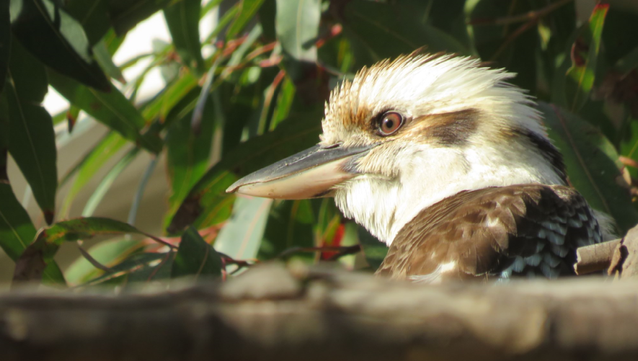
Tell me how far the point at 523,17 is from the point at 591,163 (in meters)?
0.57

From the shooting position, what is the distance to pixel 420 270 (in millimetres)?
956

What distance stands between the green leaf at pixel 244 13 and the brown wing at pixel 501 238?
101 centimetres

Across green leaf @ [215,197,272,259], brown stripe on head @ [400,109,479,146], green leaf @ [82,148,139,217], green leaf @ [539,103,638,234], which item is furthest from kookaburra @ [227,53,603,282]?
green leaf @ [82,148,139,217]

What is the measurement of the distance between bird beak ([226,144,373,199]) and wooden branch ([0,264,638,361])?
3.51ft

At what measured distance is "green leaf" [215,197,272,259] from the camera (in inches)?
66.7

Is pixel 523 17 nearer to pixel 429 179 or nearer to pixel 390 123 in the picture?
pixel 390 123

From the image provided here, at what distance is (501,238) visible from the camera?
94 centimetres

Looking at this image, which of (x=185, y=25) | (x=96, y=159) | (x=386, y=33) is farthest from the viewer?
(x=96, y=159)

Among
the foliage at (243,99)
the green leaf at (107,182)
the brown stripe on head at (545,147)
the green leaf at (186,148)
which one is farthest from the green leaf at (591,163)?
the green leaf at (107,182)

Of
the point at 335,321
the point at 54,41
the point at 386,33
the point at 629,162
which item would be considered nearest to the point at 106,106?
the point at 54,41

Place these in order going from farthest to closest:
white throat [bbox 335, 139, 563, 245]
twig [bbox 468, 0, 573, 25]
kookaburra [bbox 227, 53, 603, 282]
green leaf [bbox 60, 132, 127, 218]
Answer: green leaf [bbox 60, 132, 127, 218] < twig [bbox 468, 0, 573, 25] < white throat [bbox 335, 139, 563, 245] < kookaburra [bbox 227, 53, 603, 282]

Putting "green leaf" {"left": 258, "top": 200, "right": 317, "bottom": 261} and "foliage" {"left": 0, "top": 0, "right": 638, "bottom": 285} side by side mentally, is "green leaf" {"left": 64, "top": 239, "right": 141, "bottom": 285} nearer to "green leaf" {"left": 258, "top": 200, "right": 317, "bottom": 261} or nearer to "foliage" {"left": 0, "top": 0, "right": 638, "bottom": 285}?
"foliage" {"left": 0, "top": 0, "right": 638, "bottom": 285}

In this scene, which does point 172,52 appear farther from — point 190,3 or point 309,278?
point 309,278

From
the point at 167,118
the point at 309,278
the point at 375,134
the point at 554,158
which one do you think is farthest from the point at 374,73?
the point at 309,278
